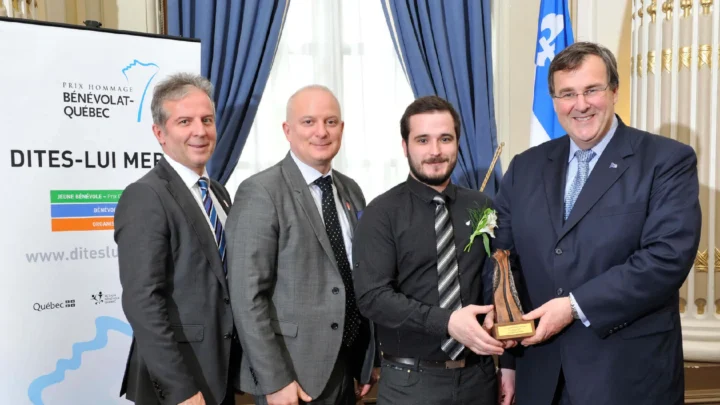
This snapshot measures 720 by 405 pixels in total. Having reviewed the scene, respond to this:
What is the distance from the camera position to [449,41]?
4.13 m

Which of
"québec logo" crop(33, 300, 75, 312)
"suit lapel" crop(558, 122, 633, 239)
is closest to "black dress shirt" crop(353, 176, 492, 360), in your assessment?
"suit lapel" crop(558, 122, 633, 239)

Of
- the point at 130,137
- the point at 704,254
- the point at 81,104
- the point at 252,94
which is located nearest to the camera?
the point at 81,104

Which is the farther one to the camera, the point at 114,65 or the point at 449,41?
the point at 449,41

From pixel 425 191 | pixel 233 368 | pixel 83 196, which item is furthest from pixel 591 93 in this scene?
pixel 83 196

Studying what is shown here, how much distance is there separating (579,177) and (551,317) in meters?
0.47

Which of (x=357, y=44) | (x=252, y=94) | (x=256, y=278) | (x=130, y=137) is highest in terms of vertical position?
(x=357, y=44)

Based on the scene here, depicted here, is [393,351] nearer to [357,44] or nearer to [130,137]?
[130,137]

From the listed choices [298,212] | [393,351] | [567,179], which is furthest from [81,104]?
[567,179]

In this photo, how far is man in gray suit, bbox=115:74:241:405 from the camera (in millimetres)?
1898

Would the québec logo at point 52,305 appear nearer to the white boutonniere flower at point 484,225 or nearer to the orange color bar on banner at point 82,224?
the orange color bar on banner at point 82,224

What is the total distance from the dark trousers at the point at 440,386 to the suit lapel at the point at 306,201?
0.47m

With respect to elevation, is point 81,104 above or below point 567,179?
above

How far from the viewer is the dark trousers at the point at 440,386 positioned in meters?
1.88

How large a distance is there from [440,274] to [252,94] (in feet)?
7.80
